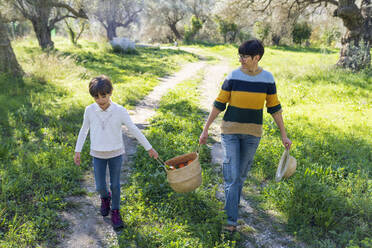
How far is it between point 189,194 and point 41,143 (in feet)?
10.4

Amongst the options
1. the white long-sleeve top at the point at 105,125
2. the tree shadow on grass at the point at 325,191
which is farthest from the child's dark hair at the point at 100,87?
the tree shadow on grass at the point at 325,191

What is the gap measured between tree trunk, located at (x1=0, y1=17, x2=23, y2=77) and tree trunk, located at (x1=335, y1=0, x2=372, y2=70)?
1186cm

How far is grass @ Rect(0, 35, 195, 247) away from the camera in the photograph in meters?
3.32

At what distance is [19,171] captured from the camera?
425 centimetres

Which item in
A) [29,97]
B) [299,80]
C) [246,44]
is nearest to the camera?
[246,44]

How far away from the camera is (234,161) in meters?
3.07

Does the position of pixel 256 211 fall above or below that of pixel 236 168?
below

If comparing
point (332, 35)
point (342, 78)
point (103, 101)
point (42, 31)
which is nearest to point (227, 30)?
point (332, 35)

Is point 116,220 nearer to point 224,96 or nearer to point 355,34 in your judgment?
point 224,96

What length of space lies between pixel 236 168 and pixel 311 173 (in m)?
1.57

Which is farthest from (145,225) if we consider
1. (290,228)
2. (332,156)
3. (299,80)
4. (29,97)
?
(299,80)

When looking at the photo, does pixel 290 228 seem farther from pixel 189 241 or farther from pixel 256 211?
pixel 189 241

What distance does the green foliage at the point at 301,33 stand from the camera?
102 feet

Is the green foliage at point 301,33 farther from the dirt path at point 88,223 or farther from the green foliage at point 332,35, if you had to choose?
the dirt path at point 88,223
